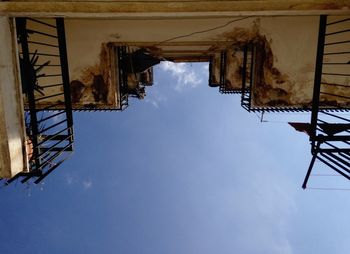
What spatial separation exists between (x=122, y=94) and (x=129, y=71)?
0.76m

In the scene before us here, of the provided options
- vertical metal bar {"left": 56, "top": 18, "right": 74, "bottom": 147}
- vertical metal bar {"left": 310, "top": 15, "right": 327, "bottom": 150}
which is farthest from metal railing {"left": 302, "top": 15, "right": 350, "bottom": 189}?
vertical metal bar {"left": 56, "top": 18, "right": 74, "bottom": 147}

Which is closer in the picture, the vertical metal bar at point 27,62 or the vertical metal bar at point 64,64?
the vertical metal bar at point 27,62

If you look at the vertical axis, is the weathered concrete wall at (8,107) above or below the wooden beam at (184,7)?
below

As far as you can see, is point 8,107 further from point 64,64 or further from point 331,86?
point 331,86

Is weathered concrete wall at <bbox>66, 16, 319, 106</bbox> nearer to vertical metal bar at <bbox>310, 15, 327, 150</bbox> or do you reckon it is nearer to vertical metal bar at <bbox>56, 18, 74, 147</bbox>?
vertical metal bar at <bbox>56, 18, 74, 147</bbox>

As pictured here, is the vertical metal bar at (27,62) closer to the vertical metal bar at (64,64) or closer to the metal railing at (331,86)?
the vertical metal bar at (64,64)

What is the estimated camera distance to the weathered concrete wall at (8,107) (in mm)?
3824

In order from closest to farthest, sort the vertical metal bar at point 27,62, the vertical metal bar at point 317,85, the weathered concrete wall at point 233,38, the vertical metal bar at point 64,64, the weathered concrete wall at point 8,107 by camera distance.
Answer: the weathered concrete wall at point 8,107, the vertical metal bar at point 27,62, the vertical metal bar at point 317,85, the vertical metal bar at point 64,64, the weathered concrete wall at point 233,38

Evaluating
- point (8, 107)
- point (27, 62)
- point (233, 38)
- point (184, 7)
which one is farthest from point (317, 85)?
point (8, 107)

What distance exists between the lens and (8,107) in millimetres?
3963

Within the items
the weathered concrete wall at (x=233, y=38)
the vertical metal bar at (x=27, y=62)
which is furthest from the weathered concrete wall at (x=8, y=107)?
the weathered concrete wall at (x=233, y=38)

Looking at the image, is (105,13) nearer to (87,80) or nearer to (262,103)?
(87,80)

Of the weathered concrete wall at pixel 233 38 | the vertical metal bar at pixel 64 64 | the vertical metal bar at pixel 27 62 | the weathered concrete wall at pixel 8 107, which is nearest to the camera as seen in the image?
the weathered concrete wall at pixel 8 107

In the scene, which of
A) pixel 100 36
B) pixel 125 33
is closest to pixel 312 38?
pixel 125 33
